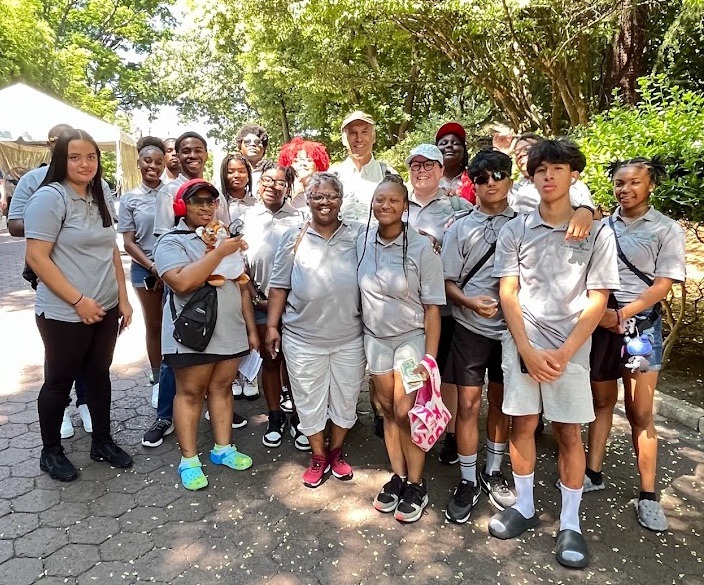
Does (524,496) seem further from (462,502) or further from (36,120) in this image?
(36,120)

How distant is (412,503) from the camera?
10.5 ft

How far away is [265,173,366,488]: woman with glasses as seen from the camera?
330cm

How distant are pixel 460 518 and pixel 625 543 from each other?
0.88 m

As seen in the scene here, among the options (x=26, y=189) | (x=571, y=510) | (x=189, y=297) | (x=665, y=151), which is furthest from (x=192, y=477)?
(x=665, y=151)

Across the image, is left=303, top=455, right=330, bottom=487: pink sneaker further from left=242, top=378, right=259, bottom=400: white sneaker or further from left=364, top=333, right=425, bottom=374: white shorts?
left=242, top=378, right=259, bottom=400: white sneaker

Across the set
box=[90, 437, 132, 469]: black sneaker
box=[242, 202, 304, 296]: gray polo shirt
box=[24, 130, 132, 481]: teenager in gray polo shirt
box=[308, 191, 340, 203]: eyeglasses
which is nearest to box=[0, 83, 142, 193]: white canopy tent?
box=[242, 202, 304, 296]: gray polo shirt

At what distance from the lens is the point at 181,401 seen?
134 inches

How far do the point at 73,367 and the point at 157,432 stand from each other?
2.92ft

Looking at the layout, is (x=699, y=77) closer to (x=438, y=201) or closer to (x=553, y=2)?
(x=553, y=2)

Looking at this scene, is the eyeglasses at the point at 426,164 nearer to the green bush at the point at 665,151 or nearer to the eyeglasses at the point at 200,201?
the eyeglasses at the point at 200,201

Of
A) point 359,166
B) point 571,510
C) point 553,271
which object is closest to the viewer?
point 553,271

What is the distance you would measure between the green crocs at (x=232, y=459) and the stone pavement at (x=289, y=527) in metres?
0.05

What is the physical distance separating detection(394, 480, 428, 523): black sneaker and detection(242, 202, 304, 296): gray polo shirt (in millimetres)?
1687

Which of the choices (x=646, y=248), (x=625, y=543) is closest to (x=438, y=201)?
(x=646, y=248)
